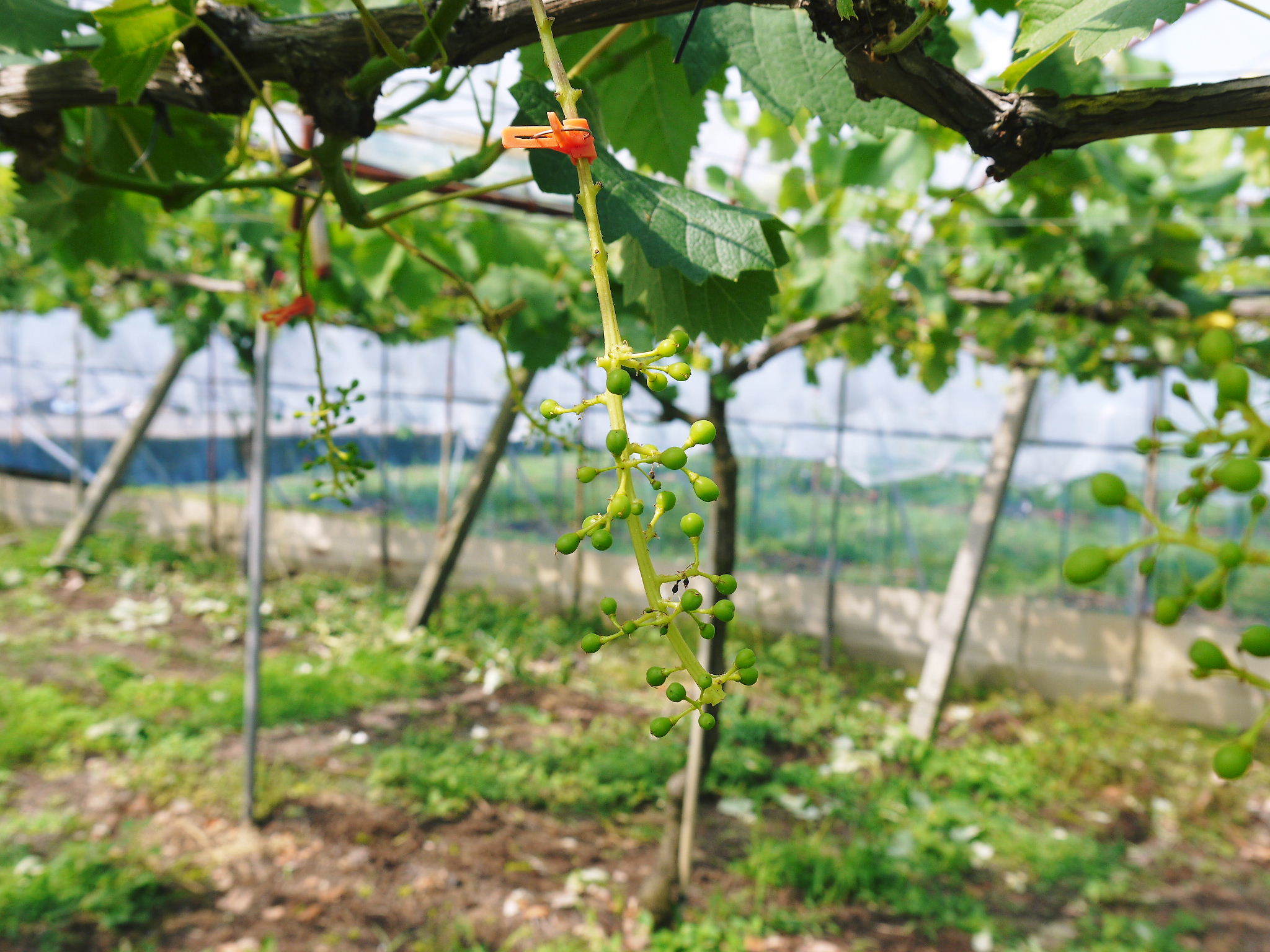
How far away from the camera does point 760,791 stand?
4398 millimetres

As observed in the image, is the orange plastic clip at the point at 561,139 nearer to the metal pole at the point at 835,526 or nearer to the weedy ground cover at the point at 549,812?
the weedy ground cover at the point at 549,812

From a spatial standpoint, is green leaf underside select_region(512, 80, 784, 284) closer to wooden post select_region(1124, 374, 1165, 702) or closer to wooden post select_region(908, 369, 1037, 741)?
wooden post select_region(908, 369, 1037, 741)

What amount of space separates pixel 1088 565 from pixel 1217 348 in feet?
0.37

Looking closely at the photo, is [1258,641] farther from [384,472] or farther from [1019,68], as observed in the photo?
[384,472]

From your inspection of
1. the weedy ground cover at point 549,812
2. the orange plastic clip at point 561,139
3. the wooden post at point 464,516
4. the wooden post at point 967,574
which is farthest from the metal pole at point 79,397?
the orange plastic clip at point 561,139

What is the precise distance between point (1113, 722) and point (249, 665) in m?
5.54

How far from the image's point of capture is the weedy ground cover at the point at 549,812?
3232 millimetres

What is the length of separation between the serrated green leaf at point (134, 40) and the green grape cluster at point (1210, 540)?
37.1 inches

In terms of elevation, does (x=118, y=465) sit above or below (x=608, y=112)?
below

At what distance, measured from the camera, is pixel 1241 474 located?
1.10 feet

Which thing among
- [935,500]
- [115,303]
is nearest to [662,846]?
[935,500]

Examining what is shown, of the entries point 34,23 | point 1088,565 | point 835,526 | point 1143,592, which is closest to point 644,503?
point 1088,565

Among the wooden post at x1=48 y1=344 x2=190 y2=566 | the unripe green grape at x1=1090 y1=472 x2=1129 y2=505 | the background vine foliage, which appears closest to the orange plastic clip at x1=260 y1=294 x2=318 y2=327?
the background vine foliage

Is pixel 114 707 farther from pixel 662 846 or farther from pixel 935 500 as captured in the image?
pixel 935 500
